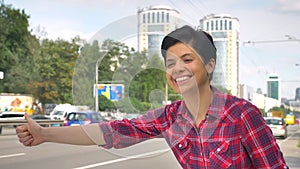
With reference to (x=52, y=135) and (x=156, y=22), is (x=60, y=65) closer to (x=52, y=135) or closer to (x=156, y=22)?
(x=52, y=135)

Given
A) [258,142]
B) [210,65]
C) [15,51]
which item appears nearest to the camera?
[258,142]

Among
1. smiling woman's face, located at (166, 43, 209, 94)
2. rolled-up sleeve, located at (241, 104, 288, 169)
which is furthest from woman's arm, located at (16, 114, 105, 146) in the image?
rolled-up sleeve, located at (241, 104, 288, 169)

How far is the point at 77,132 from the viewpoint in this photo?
240cm

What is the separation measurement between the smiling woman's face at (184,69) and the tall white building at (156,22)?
10 centimetres

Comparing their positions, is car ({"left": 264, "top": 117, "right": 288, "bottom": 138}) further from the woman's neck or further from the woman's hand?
the woman's hand

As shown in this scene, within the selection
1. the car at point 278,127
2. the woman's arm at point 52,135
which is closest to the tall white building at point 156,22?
the woman's arm at point 52,135

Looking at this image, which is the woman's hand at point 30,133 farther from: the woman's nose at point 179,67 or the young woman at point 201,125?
the woman's nose at point 179,67

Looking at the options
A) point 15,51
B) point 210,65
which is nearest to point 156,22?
point 210,65

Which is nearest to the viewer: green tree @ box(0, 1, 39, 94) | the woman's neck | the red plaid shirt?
the red plaid shirt

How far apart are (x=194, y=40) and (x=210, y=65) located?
0.16m

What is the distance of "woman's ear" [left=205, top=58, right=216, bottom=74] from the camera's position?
230 cm

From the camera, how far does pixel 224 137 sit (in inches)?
86.9

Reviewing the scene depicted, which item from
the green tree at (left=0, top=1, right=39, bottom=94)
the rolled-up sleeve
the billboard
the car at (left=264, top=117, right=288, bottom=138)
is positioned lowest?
the car at (left=264, top=117, right=288, bottom=138)

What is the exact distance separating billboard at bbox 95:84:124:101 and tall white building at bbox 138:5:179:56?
223 millimetres
